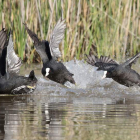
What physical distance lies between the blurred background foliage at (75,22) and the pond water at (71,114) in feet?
7.06

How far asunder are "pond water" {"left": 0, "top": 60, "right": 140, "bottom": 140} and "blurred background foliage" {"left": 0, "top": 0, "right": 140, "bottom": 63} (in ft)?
7.06

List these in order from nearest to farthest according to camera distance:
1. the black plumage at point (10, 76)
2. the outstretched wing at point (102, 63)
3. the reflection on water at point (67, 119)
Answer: the reflection on water at point (67, 119) → the black plumage at point (10, 76) → the outstretched wing at point (102, 63)

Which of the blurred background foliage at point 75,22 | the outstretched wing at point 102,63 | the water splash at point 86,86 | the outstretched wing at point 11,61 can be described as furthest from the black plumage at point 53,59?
the blurred background foliage at point 75,22

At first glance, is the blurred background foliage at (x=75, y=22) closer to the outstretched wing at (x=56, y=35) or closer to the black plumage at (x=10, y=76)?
the outstretched wing at (x=56, y=35)

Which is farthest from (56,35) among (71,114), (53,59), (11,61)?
(71,114)

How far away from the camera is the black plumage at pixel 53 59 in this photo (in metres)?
7.26

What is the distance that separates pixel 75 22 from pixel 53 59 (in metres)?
2.19

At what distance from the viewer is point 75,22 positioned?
9492 millimetres

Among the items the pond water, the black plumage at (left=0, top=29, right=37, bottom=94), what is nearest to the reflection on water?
the pond water

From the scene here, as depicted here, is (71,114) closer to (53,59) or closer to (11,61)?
(11,61)

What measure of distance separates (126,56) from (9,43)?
422 cm

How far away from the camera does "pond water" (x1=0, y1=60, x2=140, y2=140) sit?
3.57 meters

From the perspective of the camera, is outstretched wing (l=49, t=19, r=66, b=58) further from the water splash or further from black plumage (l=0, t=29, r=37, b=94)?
black plumage (l=0, t=29, r=37, b=94)

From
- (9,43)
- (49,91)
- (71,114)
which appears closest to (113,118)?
(71,114)
